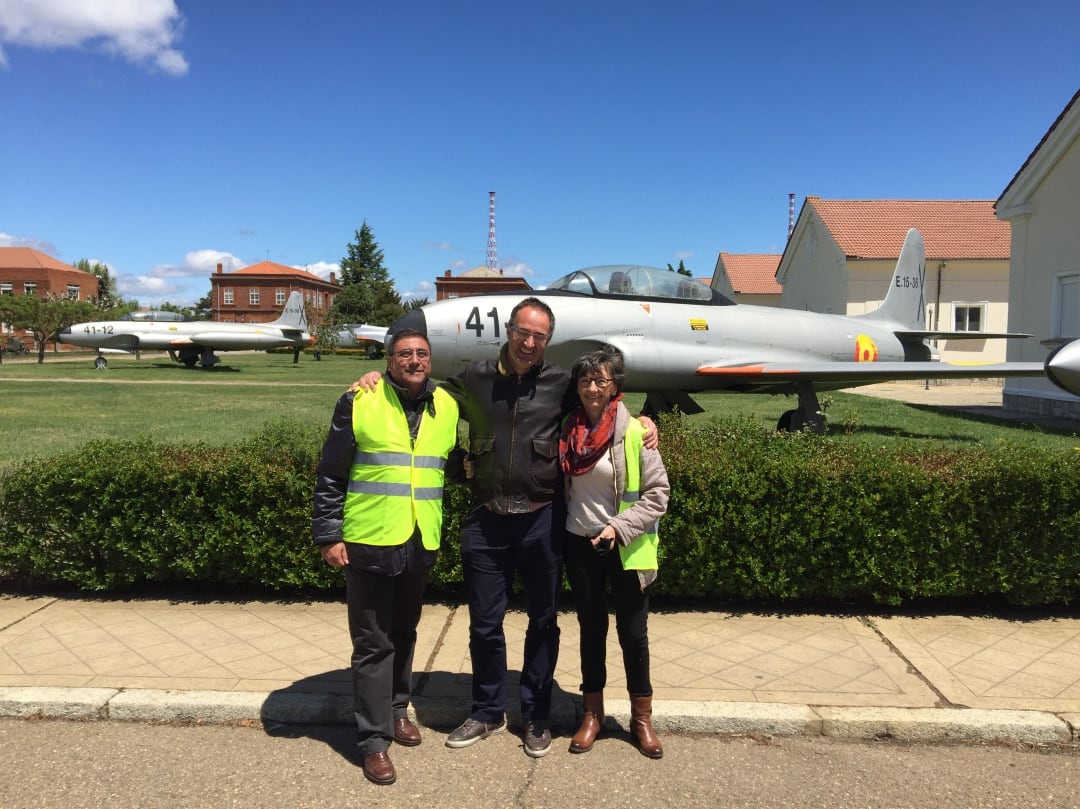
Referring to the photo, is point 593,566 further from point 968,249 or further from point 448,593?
point 968,249

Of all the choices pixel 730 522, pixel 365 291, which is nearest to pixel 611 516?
pixel 730 522

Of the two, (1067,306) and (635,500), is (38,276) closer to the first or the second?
(1067,306)

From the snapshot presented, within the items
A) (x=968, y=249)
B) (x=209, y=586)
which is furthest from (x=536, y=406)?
(x=968, y=249)

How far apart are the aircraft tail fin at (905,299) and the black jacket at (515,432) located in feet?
47.1

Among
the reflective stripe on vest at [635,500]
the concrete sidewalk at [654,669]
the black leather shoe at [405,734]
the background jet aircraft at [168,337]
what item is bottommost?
the black leather shoe at [405,734]

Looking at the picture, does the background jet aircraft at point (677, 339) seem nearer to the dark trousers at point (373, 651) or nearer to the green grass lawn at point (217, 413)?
the green grass lawn at point (217, 413)

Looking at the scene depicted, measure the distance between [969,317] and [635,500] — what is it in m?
35.2

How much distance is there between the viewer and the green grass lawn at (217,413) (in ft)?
41.5

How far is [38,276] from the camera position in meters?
85.6

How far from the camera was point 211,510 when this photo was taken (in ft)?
17.1

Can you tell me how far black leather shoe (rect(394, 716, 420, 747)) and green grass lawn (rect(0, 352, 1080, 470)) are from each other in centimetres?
416

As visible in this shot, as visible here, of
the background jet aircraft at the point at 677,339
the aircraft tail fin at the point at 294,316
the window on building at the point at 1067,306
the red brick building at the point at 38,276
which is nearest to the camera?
the background jet aircraft at the point at 677,339

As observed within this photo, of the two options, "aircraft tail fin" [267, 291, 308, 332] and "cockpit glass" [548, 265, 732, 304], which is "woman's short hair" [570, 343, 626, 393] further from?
"aircraft tail fin" [267, 291, 308, 332]

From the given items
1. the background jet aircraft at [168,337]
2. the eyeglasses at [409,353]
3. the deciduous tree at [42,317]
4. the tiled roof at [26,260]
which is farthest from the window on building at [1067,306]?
the tiled roof at [26,260]
